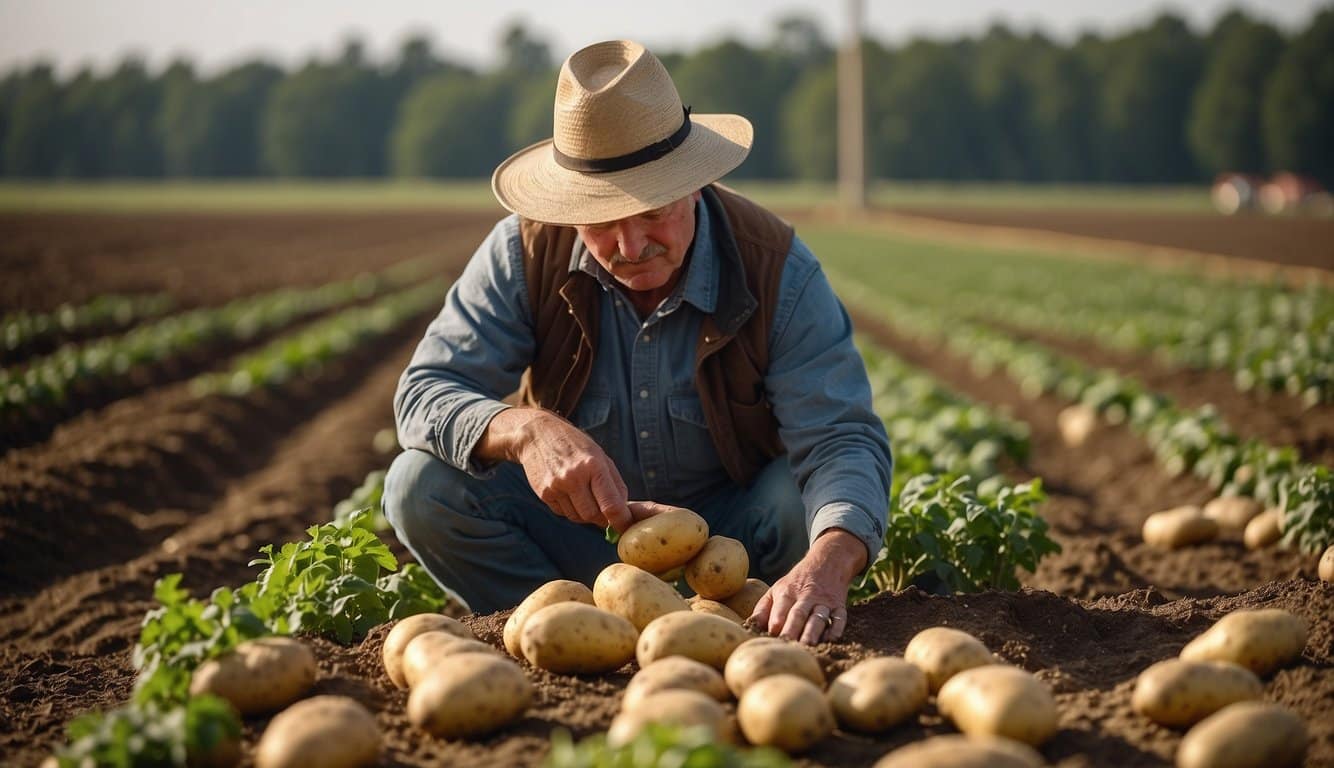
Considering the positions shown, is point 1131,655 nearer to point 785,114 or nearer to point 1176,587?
point 1176,587

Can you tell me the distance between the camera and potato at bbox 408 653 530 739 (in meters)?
2.64

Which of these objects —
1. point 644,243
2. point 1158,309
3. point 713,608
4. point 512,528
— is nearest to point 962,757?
point 713,608

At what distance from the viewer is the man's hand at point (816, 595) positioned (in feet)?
10.4

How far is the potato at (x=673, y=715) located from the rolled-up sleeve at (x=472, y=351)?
149 cm

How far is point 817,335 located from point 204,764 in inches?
86.6

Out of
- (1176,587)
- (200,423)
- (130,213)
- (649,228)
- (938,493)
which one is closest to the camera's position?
(649,228)

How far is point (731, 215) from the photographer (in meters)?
4.15

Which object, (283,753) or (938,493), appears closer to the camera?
(283,753)

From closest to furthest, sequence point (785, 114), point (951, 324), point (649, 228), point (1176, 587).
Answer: point (649, 228)
point (1176, 587)
point (951, 324)
point (785, 114)

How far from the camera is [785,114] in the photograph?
93.6m

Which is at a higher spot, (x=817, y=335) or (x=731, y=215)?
(x=731, y=215)

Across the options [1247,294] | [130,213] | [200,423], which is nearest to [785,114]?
[130,213]

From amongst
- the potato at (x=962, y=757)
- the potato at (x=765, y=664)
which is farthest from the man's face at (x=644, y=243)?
the potato at (x=962, y=757)

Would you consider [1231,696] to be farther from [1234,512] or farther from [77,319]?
[77,319]
